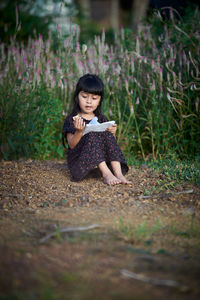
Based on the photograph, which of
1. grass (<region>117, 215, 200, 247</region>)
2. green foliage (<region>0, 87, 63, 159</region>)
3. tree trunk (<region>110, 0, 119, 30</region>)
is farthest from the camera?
tree trunk (<region>110, 0, 119, 30</region>)

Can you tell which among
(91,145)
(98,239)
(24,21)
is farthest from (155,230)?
(24,21)

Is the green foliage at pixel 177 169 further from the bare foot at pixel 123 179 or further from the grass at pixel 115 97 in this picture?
the bare foot at pixel 123 179

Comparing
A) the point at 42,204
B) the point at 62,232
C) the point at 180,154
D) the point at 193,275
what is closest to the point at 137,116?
the point at 180,154

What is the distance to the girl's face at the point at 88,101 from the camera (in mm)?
3137

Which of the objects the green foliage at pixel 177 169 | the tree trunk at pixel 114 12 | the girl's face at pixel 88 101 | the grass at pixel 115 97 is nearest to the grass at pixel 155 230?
the green foliage at pixel 177 169

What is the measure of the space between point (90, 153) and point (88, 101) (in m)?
0.50

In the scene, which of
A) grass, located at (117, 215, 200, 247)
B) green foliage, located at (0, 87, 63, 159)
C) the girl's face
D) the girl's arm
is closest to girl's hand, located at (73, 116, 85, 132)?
the girl's arm

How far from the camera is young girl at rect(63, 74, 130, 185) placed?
9.81 feet

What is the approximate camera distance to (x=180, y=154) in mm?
3791

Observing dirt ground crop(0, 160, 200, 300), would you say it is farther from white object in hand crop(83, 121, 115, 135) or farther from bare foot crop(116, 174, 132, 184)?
white object in hand crop(83, 121, 115, 135)

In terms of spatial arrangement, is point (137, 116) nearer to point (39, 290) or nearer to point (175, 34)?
point (175, 34)

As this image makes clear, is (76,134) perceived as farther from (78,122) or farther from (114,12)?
(114,12)

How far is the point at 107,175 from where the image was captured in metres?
2.99

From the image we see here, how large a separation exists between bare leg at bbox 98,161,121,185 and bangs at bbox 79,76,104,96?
0.67 meters
